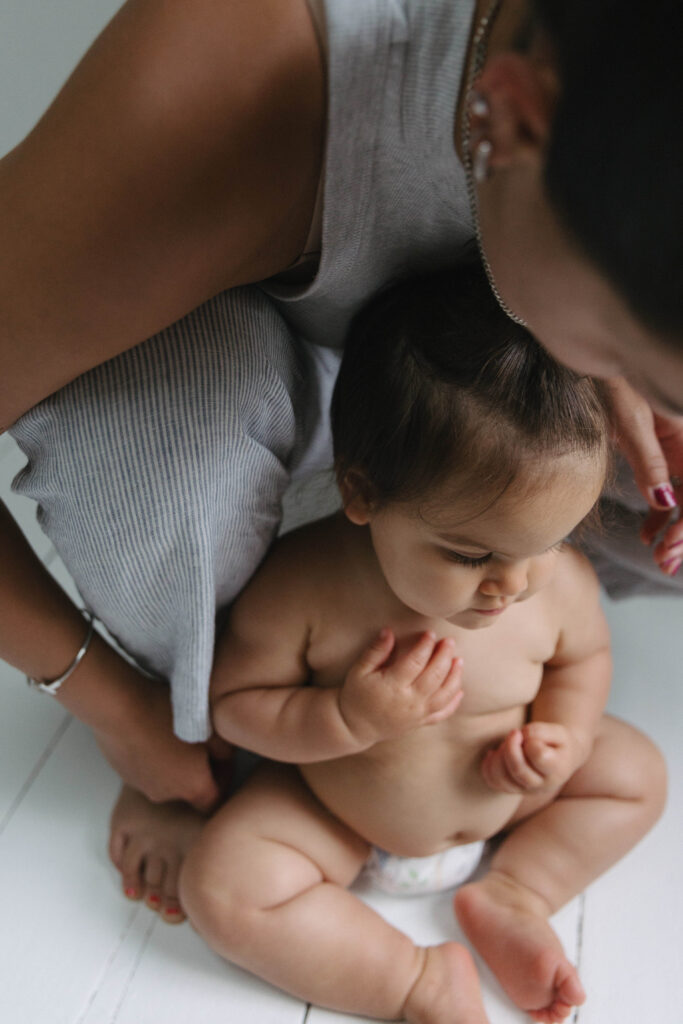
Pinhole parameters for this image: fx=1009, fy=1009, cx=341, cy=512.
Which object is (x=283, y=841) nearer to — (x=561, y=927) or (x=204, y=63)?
(x=561, y=927)

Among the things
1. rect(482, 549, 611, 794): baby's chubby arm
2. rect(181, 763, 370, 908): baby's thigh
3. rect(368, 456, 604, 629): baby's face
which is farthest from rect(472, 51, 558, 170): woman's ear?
rect(181, 763, 370, 908): baby's thigh

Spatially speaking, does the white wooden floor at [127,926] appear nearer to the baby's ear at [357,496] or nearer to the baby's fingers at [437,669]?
the baby's fingers at [437,669]

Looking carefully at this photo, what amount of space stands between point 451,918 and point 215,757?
266mm

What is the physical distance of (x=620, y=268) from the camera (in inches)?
17.8

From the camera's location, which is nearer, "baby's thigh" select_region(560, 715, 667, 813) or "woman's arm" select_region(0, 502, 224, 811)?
"woman's arm" select_region(0, 502, 224, 811)

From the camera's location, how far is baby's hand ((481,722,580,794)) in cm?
86

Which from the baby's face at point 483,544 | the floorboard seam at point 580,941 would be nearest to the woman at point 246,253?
the baby's face at point 483,544

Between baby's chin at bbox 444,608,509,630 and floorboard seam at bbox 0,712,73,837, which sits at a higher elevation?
baby's chin at bbox 444,608,509,630

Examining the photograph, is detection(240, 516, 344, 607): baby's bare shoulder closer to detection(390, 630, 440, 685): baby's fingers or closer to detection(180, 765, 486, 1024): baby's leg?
detection(390, 630, 440, 685): baby's fingers

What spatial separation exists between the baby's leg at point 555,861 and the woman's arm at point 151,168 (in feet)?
1.92

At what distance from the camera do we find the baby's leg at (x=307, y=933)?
32.2 inches

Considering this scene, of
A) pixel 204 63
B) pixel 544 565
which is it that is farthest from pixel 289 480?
pixel 204 63

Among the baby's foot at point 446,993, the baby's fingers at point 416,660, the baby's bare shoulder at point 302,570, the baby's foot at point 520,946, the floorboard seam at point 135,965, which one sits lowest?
the baby's foot at point 520,946

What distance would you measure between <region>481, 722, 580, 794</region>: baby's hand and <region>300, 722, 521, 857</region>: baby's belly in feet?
0.06
